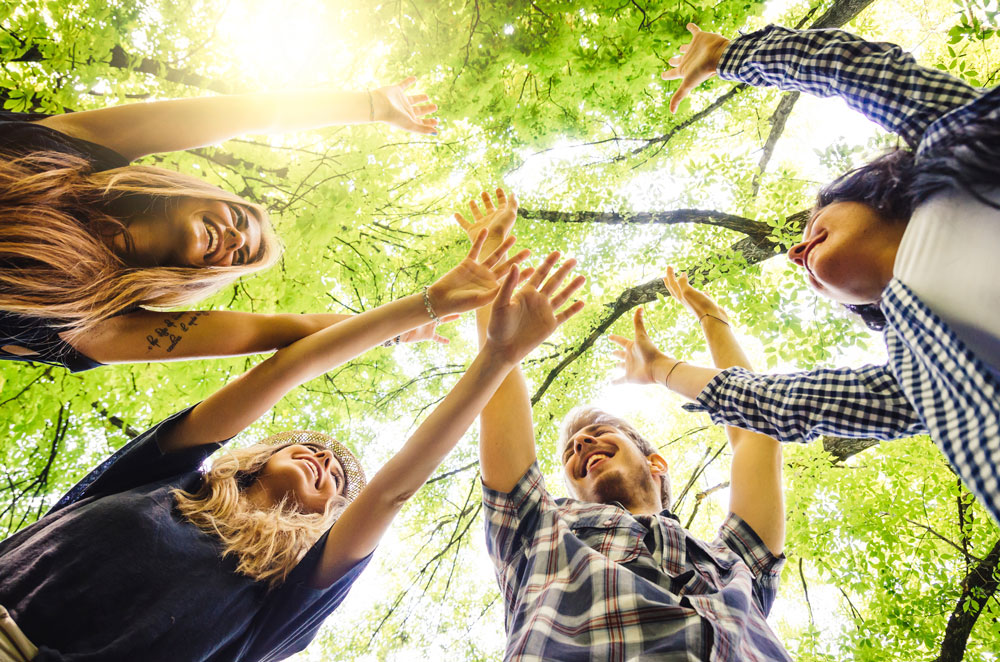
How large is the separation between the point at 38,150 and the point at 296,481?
159 cm

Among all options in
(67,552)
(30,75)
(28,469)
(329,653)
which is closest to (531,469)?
(67,552)

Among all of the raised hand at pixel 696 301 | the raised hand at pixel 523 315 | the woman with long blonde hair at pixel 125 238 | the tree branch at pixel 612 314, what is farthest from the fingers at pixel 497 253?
the tree branch at pixel 612 314

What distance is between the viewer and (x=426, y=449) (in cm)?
162

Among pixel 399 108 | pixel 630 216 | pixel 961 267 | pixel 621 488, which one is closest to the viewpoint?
pixel 961 267

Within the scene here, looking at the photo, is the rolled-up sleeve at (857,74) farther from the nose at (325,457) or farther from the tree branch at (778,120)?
the tree branch at (778,120)

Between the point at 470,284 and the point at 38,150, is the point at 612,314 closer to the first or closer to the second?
the point at 470,284

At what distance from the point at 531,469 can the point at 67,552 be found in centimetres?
158

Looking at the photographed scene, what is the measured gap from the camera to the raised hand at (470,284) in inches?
78.7

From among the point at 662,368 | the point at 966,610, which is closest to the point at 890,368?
the point at 662,368

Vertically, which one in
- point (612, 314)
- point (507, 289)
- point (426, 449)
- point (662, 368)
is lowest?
point (662, 368)

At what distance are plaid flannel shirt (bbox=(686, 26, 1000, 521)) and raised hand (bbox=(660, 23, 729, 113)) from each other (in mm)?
163

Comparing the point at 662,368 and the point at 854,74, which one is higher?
the point at 854,74

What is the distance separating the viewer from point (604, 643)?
4.58 feet

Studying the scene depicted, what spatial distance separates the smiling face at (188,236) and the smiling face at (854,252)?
2372 mm
